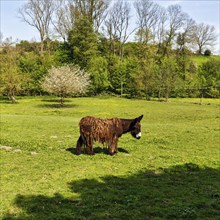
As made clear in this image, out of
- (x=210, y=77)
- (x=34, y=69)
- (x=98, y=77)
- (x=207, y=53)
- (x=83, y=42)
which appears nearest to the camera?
(x=83, y=42)

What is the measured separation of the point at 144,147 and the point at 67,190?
8.07 meters

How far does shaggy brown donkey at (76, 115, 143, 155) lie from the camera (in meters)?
14.2

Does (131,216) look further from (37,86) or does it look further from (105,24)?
(105,24)

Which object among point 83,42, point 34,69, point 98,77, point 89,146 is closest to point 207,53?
point 98,77

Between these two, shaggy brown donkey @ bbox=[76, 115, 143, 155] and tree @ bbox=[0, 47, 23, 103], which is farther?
tree @ bbox=[0, 47, 23, 103]

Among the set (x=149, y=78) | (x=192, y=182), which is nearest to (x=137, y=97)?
(x=149, y=78)

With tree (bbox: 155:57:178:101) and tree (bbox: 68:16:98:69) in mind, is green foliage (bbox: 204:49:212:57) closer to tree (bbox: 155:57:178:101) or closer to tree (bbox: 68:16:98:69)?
tree (bbox: 155:57:178:101)

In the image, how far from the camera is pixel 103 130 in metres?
14.2

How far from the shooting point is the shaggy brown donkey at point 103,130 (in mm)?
14234

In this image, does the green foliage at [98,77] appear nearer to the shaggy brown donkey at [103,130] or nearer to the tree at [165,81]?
the tree at [165,81]

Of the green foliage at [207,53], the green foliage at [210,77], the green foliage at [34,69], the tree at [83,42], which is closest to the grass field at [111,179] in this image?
the green foliage at [34,69]

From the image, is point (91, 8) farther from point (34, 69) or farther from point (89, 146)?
point (89, 146)

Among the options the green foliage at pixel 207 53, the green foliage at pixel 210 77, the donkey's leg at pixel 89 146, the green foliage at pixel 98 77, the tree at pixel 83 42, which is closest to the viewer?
the donkey's leg at pixel 89 146

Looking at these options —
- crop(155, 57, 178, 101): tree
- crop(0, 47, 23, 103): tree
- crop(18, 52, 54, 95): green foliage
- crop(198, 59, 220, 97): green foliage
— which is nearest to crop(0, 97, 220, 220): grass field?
crop(0, 47, 23, 103): tree
